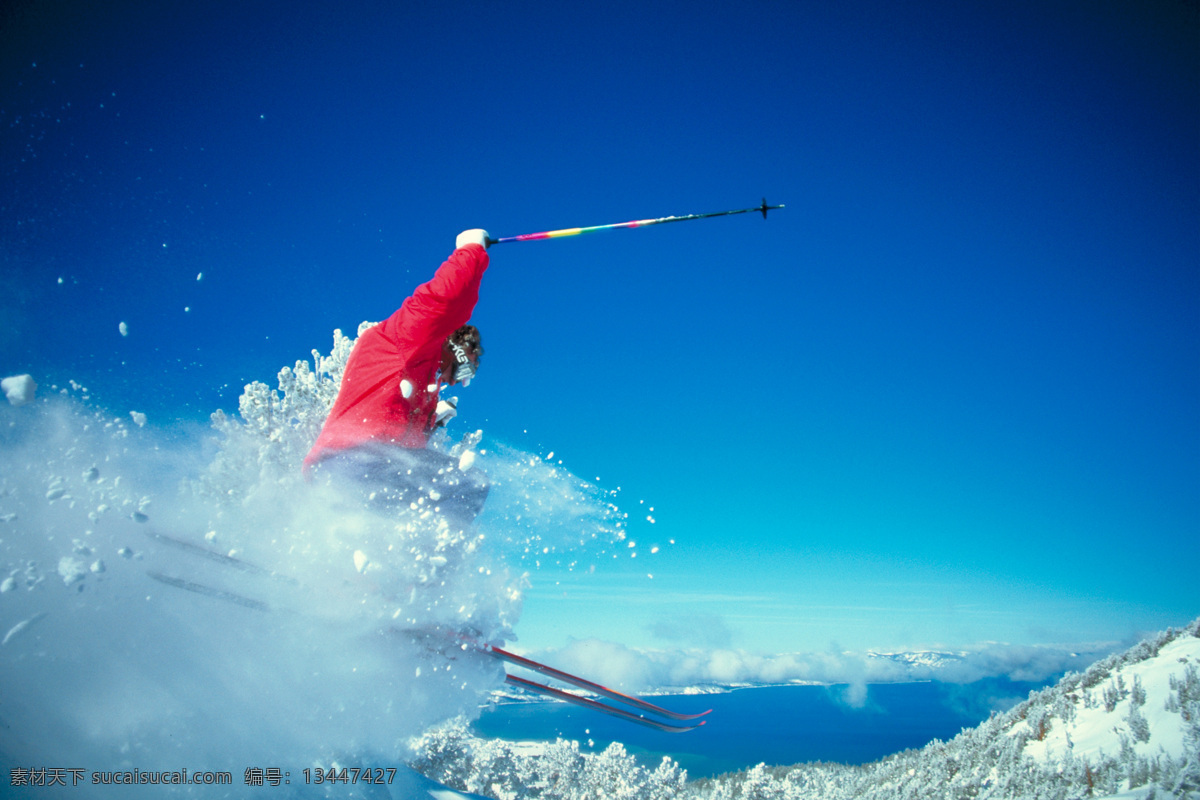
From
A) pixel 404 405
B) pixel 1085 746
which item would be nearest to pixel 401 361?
pixel 404 405

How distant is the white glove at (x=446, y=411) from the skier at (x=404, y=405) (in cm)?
39

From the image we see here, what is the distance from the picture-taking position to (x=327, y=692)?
4.72 metres

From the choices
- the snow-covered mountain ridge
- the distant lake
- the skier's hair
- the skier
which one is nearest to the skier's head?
the skier's hair

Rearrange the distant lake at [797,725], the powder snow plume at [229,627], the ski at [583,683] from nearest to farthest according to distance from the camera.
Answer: the powder snow plume at [229,627] → the ski at [583,683] → the distant lake at [797,725]

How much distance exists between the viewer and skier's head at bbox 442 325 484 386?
5.44 meters

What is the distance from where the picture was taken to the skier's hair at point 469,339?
5.49m

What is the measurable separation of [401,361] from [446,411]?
100 cm

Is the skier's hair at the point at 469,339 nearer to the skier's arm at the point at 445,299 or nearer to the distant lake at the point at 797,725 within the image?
the skier's arm at the point at 445,299

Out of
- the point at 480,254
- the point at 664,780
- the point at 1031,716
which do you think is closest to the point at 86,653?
the point at 480,254

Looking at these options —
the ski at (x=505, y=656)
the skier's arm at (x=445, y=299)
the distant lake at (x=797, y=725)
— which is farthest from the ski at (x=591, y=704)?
the distant lake at (x=797, y=725)

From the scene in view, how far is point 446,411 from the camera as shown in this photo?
5.56 m

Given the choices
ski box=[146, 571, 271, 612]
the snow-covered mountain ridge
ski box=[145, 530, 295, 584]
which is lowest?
the snow-covered mountain ridge

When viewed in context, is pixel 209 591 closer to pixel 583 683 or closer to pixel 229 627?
pixel 229 627

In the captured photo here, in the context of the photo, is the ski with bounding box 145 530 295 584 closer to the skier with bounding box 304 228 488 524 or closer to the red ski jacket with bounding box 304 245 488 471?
the skier with bounding box 304 228 488 524
